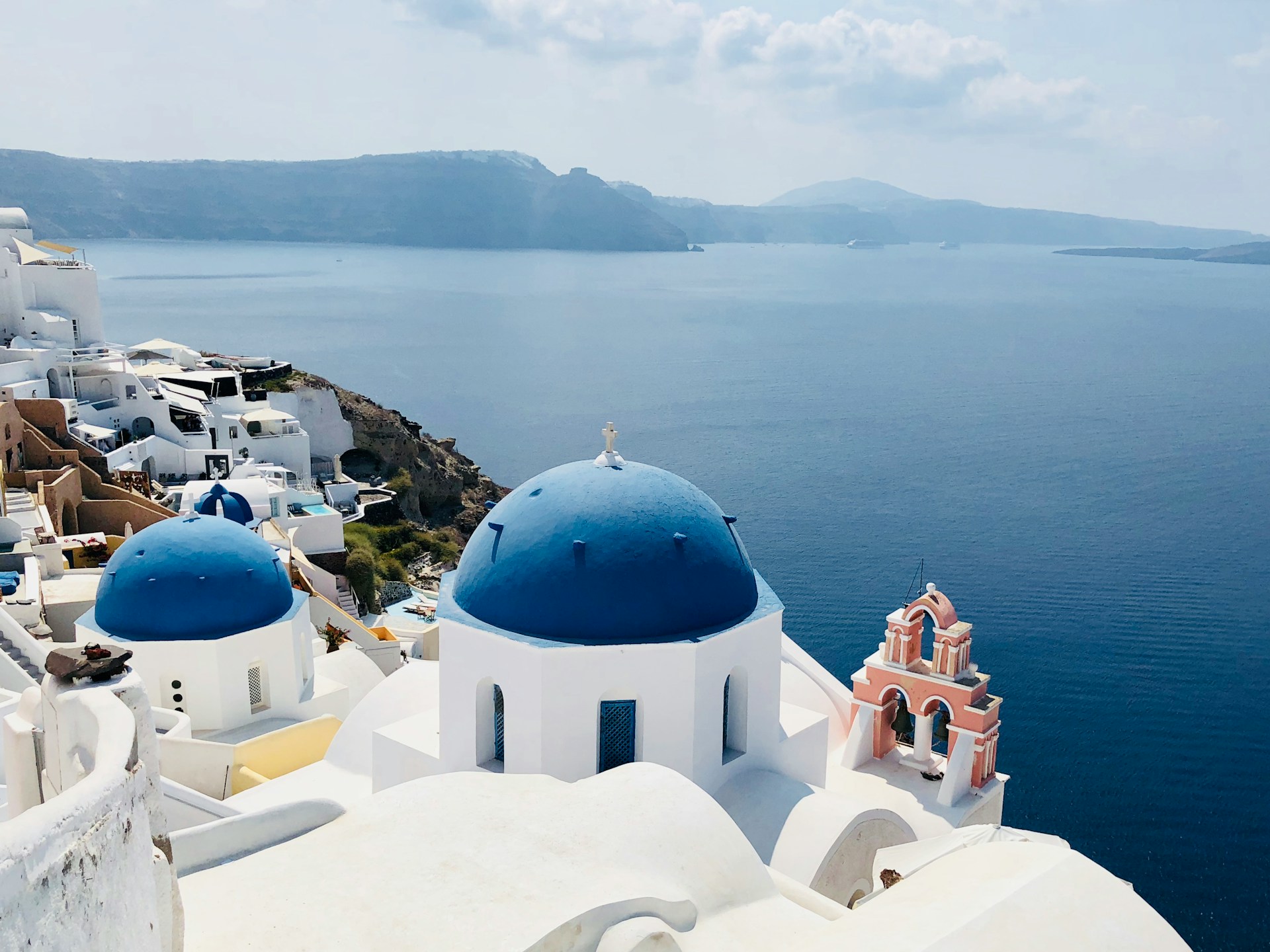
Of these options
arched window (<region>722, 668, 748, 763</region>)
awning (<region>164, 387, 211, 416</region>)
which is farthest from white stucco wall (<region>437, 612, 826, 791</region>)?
awning (<region>164, 387, 211, 416</region>)

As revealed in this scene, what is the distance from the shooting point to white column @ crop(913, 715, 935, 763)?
13086mm

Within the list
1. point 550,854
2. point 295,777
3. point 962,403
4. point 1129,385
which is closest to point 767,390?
point 962,403

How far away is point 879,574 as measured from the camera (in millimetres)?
35031

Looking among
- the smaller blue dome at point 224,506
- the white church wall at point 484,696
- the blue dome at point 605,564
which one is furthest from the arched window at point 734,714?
the smaller blue dome at point 224,506

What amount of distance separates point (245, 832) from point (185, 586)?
289 inches

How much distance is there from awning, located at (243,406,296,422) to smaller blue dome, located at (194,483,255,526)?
17372 mm

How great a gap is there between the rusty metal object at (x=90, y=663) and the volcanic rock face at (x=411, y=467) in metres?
37.6

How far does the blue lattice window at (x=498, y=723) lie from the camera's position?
11.1 meters

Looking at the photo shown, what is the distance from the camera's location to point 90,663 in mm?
5426

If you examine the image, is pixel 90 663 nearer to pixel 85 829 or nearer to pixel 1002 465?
pixel 85 829

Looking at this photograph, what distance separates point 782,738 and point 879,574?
24.4 metres

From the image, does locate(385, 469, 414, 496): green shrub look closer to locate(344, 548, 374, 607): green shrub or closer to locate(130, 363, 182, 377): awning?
locate(130, 363, 182, 377): awning

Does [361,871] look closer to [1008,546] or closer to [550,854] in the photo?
[550,854]

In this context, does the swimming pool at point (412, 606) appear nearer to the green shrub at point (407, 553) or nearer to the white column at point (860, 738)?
the green shrub at point (407, 553)
